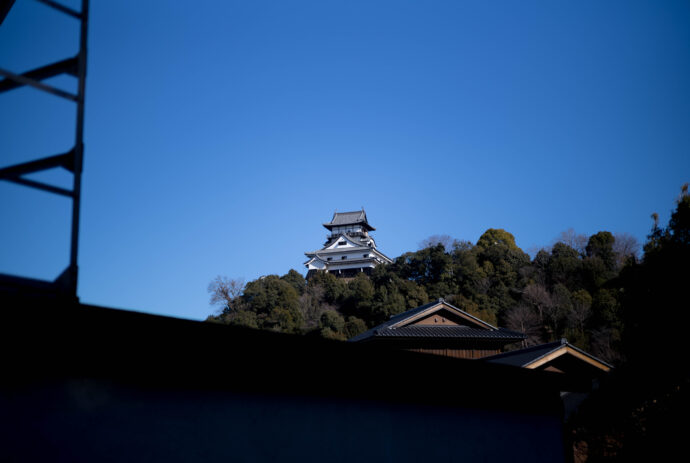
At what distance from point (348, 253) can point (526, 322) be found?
108 feet

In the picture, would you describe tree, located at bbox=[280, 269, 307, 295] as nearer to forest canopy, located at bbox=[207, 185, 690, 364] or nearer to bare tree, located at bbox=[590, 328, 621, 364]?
forest canopy, located at bbox=[207, 185, 690, 364]

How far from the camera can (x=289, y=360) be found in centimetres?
326

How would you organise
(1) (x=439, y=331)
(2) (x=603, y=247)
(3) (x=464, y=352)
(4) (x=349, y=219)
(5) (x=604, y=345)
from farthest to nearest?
(4) (x=349, y=219) < (2) (x=603, y=247) < (5) (x=604, y=345) < (3) (x=464, y=352) < (1) (x=439, y=331)

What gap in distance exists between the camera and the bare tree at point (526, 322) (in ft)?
104

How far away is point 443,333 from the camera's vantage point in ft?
63.2

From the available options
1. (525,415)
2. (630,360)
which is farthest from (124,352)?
(630,360)

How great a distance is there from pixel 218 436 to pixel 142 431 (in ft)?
1.56

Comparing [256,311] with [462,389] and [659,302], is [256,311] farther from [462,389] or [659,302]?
[462,389]

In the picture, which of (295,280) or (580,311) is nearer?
(580,311)

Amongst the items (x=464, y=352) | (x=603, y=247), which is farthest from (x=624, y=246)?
(x=464, y=352)

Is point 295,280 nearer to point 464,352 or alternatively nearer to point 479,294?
point 479,294

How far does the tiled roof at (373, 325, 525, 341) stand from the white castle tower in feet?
123

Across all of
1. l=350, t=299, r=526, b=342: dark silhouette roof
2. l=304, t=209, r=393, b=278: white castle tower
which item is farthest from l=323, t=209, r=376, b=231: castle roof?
l=350, t=299, r=526, b=342: dark silhouette roof

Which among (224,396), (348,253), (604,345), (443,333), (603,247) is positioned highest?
(348,253)
